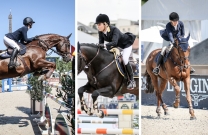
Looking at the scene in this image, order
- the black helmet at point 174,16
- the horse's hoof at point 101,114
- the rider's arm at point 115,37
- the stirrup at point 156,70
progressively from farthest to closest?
1. the stirrup at point 156,70
2. the black helmet at point 174,16
3. the horse's hoof at point 101,114
4. the rider's arm at point 115,37

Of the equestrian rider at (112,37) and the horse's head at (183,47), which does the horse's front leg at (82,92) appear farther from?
the horse's head at (183,47)

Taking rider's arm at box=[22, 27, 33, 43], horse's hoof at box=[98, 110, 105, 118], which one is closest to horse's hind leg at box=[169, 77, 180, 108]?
horse's hoof at box=[98, 110, 105, 118]

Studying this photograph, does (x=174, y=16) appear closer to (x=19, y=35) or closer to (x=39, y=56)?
(x=39, y=56)

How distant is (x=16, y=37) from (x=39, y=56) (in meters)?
0.32

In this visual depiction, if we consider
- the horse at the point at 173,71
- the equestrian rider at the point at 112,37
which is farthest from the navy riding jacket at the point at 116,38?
the horse at the point at 173,71

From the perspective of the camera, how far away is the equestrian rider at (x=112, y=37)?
3.56 meters

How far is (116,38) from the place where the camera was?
11.7 ft

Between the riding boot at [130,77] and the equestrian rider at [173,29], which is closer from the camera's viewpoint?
the riding boot at [130,77]

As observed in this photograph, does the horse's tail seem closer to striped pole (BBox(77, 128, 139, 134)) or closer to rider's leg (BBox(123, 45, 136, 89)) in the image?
rider's leg (BBox(123, 45, 136, 89))

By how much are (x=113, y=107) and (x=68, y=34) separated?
2.90ft

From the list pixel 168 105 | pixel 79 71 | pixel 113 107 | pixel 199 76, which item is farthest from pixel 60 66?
pixel 199 76

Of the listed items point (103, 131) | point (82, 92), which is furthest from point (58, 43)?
point (103, 131)

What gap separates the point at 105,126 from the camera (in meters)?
3.65

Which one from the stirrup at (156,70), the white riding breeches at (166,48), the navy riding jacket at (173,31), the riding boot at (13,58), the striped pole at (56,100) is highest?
the navy riding jacket at (173,31)
